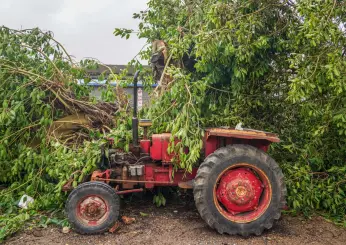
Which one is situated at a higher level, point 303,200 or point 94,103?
point 94,103

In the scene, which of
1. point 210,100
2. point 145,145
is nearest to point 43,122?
point 145,145

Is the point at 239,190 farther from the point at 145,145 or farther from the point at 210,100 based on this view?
the point at 210,100

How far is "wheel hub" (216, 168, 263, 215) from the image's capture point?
140 inches

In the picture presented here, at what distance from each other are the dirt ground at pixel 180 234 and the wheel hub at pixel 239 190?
1.02ft

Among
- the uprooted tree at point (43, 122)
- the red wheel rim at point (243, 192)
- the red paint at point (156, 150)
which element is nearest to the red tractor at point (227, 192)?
the red wheel rim at point (243, 192)

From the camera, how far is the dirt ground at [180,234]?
336 cm

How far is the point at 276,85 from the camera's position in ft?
15.7

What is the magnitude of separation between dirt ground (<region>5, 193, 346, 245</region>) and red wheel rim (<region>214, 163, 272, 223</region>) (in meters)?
0.25

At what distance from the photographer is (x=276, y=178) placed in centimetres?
351

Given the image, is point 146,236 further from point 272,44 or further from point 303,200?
point 272,44

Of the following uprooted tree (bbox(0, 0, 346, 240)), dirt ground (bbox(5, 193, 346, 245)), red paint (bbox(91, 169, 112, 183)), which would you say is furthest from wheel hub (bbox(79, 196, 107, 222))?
uprooted tree (bbox(0, 0, 346, 240))

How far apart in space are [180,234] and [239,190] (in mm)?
760

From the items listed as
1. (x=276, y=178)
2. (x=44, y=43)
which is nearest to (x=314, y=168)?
(x=276, y=178)

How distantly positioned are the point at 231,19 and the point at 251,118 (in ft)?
4.55
